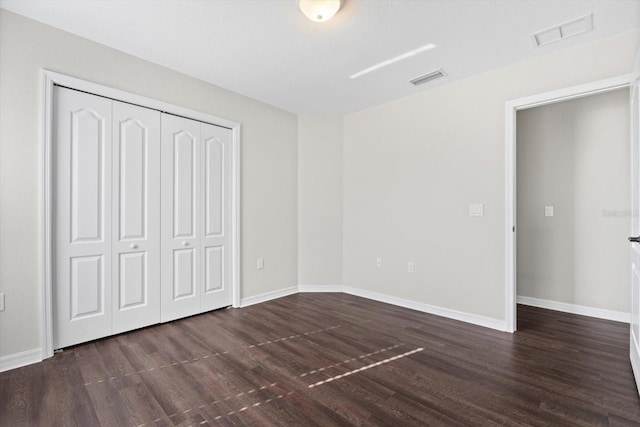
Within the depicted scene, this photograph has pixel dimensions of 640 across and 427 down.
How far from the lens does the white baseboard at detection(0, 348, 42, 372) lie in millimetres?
2135

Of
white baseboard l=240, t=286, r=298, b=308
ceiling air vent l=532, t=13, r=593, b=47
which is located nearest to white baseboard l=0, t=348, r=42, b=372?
white baseboard l=240, t=286, r=298, b=308

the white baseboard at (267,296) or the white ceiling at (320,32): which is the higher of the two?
the white ceiling at (320,32)

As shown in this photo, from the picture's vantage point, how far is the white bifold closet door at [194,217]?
3061 millimetres

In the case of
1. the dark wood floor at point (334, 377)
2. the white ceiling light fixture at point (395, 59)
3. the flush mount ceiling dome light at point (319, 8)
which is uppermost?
the white ceiling light fixture at point (395, 59)

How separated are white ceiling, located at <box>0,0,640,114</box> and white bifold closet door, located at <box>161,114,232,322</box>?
27.3 inches

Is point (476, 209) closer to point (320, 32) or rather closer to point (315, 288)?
point (320, 32)

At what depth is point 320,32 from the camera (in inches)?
94.5

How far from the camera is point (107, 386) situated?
1948 millimetres

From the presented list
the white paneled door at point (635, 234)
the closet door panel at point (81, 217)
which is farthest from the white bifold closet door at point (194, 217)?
the white paneled door at point (635, 234)

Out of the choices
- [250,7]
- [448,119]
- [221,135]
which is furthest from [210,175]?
[448,119]

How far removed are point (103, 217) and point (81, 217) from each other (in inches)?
6.0

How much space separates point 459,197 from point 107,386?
3.40m

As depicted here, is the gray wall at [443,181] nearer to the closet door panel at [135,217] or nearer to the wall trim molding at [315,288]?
the wall trim molding at [315,288]

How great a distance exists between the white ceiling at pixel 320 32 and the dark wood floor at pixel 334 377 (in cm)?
253
